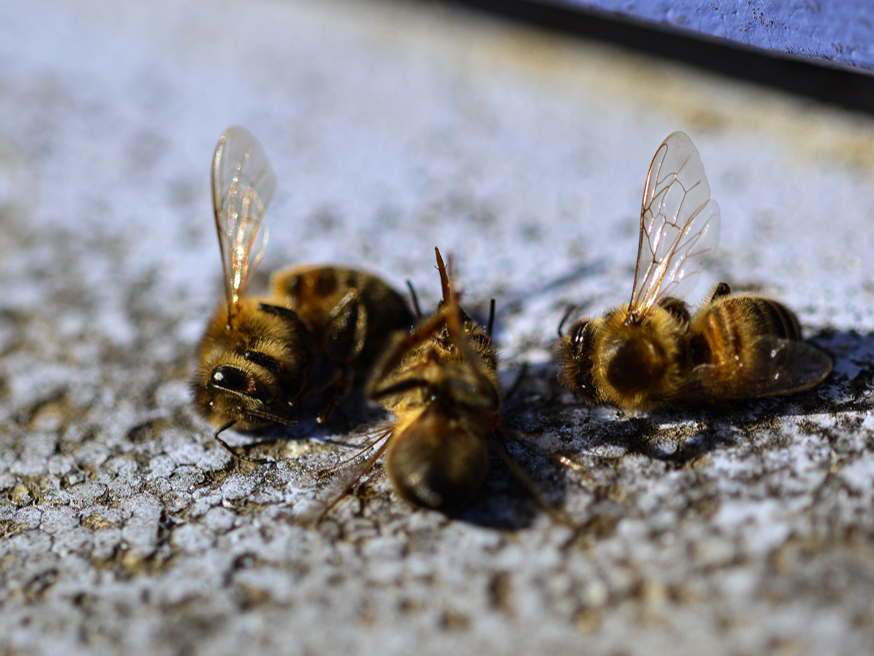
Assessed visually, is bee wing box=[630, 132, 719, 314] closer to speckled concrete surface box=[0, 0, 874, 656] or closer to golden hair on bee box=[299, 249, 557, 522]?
speckled concrete surface box=[0, 0, 874, 656]

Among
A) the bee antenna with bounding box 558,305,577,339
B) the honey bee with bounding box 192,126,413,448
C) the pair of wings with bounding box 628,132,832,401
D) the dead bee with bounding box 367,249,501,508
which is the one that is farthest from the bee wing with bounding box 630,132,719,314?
the honey bee with bounding box 192,126,413,448

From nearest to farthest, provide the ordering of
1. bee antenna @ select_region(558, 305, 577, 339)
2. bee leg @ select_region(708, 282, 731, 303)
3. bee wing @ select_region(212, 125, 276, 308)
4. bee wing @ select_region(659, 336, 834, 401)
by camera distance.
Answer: bee wing @ select_region(659, 336, 834, 401) < bee leg @ select_region(708, 282, 731, 303) < bee antenna @ select_region(558, 305, 577, 339) < bee wing @ select_region(212, 125, 276, 308)

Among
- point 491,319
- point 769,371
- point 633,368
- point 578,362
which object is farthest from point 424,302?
point 769,371

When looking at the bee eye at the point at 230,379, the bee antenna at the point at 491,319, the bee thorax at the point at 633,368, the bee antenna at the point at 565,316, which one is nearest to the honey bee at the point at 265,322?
the bee eye at the point at 230,379

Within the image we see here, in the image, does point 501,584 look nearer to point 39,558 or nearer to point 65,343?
point 39,558

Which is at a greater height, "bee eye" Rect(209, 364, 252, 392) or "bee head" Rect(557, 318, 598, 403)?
"bee head" Rect(557, 318, 598, 403)

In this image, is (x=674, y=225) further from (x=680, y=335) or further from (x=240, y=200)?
(x=240, y=200)
